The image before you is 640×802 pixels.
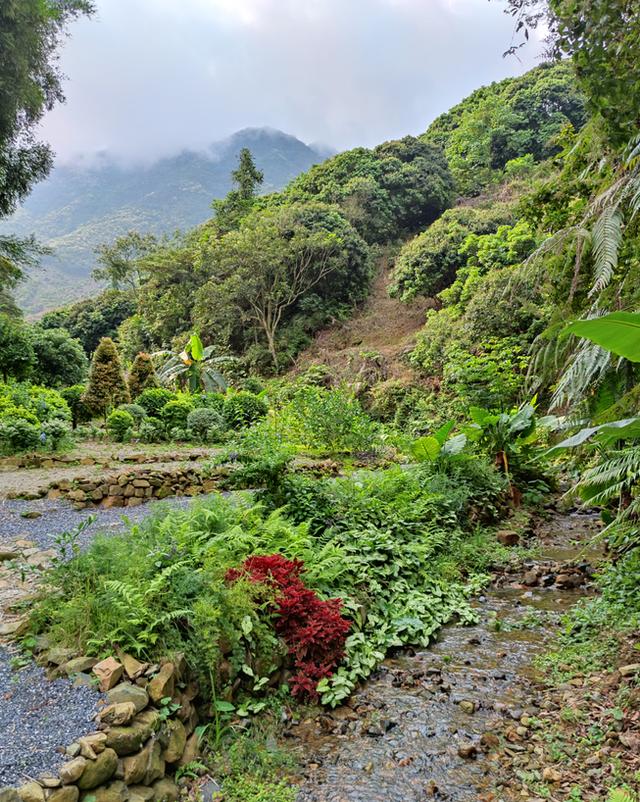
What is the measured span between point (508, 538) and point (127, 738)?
4.86m

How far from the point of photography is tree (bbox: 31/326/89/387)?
584 inches

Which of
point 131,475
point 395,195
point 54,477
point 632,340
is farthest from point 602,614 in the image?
point 395,195

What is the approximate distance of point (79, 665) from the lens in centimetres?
253

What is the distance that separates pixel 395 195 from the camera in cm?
2331

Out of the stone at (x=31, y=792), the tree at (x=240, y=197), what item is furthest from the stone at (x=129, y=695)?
the tree at (x=240, y=197)

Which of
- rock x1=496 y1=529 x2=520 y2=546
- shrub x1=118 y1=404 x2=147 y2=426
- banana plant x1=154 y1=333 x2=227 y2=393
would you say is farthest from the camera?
banana plant x1=154 y1=333 x2=227 y2=393

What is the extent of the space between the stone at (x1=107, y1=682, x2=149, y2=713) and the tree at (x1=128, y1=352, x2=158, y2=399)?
1288 centimetres

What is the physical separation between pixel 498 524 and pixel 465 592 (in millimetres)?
2106

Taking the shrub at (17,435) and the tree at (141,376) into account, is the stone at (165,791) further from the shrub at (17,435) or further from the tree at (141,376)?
the tree at (141,376)

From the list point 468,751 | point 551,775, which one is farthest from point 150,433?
point 551,775

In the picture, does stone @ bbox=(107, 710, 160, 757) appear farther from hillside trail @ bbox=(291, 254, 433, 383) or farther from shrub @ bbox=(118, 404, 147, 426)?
hillside trail @ bbox=(291, 254, 433, 383)

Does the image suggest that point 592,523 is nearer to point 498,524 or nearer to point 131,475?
point 498,524

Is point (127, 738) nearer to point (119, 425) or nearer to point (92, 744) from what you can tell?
point (92, 744)

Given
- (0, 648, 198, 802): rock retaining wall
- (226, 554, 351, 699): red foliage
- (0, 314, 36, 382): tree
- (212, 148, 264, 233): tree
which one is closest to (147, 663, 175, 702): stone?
(0, 648, 198, 802): rock retaining wall
